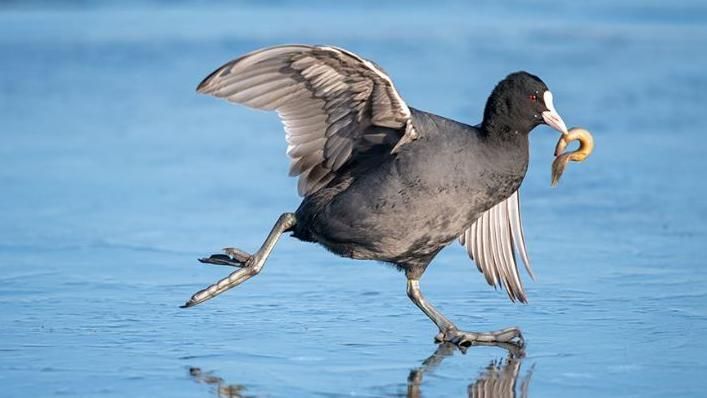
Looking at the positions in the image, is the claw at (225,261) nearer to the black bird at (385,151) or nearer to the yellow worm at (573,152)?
the black bird at (385,151)

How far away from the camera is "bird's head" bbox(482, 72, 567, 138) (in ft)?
18.0

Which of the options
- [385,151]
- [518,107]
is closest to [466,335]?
[385,151]

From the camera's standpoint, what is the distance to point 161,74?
13352 mm

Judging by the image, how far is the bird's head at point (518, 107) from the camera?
5488 mm

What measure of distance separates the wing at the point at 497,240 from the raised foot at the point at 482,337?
74 centimetres

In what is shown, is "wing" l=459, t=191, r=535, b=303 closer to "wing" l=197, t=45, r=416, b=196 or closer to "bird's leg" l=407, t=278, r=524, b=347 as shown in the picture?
"bird's leg" l=407, t=278, r=524, b=347

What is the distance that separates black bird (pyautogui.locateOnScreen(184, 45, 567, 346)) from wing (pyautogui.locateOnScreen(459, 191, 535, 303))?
1.97 ft

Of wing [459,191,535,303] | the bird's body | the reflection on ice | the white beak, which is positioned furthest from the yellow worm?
the reflection on ice

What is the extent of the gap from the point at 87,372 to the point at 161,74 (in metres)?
8.71

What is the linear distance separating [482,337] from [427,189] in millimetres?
686

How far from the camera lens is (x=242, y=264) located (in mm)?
5855

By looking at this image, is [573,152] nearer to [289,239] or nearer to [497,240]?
[497,240]

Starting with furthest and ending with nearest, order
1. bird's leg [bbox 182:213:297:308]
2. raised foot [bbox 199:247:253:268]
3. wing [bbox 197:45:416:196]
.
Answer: raised foot [bbox 199:247:253:268]
bird's leg [bbox 182:213:297:308]
wing [bbox 197:45:416:196]

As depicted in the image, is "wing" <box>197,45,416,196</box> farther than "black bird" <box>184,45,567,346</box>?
No
